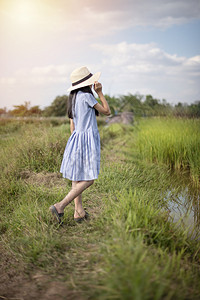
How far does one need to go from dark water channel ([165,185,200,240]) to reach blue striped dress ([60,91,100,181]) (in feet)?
4.49

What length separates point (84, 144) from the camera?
2691mm

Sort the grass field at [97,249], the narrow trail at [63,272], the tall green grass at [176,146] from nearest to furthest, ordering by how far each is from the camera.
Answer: the grass field at [97,249] < the narrow trail at [63,272] < the tall green grass at [176,146]

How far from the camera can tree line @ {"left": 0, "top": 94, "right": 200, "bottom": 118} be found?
7.75 meters

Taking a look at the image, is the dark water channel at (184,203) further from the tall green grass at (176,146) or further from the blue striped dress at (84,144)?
the blue striped dress at (84,144)

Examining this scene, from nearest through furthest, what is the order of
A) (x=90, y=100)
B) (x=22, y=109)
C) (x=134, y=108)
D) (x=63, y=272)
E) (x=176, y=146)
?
1. (x=63, y=272)
2. (x=90, y=100)
3. (x=176, y=146)
4. (x=134, y=108)
5. (x=22, y=109)

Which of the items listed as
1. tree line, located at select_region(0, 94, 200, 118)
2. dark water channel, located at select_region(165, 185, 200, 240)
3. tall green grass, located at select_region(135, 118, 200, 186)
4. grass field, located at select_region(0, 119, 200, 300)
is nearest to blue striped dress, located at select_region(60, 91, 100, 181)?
grass field, located at select_region(0, 119, 200, 300)

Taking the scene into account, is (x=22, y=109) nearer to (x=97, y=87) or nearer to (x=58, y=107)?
(x=58, y=107)

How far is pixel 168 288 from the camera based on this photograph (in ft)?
5.14

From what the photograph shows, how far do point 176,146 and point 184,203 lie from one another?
2052 mm

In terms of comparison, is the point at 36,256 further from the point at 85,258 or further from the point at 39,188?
the point at 39,188

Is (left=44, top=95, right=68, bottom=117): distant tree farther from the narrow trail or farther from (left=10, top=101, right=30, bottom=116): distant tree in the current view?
the narrow trail

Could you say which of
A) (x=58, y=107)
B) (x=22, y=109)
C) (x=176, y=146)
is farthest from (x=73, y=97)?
(x=58, y=107)

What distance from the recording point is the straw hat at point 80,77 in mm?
2680

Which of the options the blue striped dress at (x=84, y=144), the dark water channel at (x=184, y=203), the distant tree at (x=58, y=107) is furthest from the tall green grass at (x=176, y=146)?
the distant tree at (x=58, y=107)
